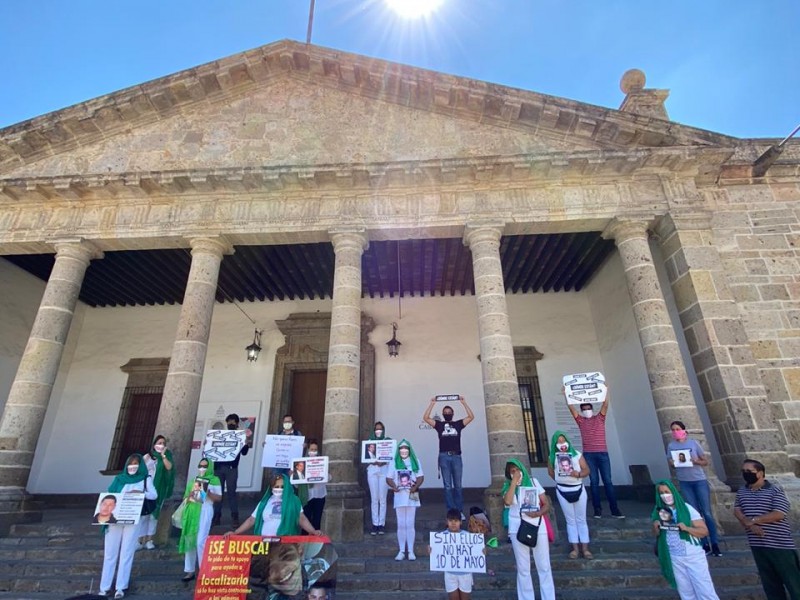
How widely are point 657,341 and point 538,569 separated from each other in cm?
431

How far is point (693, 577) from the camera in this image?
3902mm

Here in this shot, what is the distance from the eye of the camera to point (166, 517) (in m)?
6.05

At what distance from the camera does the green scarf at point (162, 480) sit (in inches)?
233

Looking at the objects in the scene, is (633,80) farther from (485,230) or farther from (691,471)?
(691,471)

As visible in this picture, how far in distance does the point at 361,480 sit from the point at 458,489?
174 inches

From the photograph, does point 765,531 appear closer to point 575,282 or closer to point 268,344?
point 575,282

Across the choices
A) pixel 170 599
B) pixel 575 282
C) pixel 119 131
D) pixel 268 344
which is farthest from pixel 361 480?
pixel 119 131

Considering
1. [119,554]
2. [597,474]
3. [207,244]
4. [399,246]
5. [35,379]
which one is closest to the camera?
[119,554]

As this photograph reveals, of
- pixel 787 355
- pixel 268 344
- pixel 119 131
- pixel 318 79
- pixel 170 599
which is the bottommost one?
pixel 170 599

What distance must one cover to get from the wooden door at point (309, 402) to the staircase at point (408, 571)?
15.6 feet

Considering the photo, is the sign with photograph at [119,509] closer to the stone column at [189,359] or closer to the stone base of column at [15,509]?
the stone column at [189,359]

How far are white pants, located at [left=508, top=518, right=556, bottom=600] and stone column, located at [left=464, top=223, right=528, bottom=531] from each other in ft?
5.85

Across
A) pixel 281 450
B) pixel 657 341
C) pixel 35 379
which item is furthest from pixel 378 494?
pixel 35 379

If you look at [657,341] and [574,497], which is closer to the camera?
[574,497]
